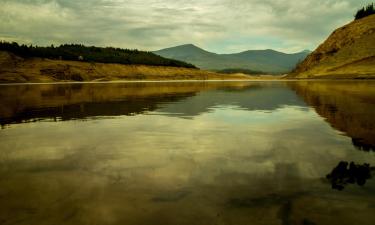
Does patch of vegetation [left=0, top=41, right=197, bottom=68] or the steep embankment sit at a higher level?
patch of vegetation [left=0, top=41, right=197, bottom=68]

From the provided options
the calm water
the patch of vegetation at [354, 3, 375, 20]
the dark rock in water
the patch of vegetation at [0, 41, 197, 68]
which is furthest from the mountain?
the dark rock in water

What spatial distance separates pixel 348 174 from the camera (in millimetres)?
8055

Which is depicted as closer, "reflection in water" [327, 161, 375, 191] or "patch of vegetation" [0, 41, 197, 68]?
"reflection in water" [327, 161, 375, 191]

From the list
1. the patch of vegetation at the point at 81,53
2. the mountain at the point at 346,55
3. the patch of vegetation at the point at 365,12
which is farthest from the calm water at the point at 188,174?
the patch of vegetation at the point at 365,12

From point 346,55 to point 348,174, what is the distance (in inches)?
Result: 4611

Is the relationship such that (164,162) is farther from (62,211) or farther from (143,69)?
(143,69)

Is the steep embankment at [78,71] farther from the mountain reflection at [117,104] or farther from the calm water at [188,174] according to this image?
the calm water at [188,174]

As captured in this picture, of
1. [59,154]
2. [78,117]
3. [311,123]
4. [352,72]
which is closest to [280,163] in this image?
[59,154]

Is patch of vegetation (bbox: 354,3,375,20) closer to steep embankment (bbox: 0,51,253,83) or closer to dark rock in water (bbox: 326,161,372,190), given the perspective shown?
steep embankment (bbox: 0,51,253,83)

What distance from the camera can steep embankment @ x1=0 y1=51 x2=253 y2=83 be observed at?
298ft

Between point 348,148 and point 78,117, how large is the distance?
45.6 ft

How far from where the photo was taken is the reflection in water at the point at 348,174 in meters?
7.40

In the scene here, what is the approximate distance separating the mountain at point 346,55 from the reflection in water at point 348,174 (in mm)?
88951

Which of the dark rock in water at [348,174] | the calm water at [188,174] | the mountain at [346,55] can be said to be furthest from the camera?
the mountain at [346,55]
